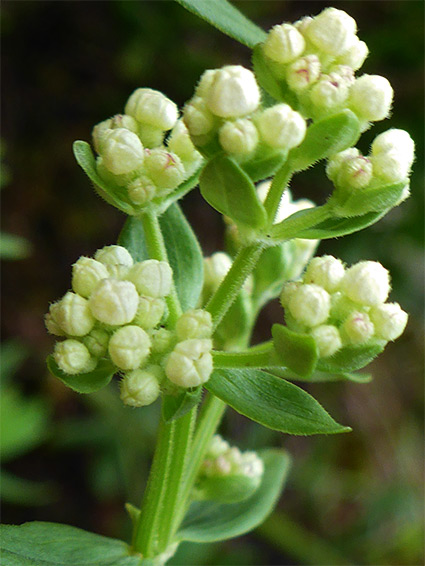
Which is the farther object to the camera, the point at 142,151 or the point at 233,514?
the point at 233,514

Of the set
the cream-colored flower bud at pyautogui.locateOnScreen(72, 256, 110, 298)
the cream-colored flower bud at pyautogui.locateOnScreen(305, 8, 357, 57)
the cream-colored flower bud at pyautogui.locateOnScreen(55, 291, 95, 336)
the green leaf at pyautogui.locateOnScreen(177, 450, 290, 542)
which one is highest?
the cream-colored flower bud at pyautogui.locateOnScreen(305, 8, 357, 57)

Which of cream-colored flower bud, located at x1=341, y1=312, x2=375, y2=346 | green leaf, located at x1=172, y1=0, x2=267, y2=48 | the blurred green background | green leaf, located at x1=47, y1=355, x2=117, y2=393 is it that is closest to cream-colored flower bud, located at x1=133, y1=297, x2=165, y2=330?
green leaf, located at x1=47, y1=355, x2=117, y2=393

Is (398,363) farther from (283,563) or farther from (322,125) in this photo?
(322,125)

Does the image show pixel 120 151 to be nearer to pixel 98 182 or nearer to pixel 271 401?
pixel 98 182

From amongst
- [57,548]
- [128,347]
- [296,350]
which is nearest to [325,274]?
[296,350]

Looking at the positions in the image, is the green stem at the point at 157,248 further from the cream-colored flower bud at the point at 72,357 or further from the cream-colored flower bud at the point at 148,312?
the cream-colored flower bud at the point at 72,357

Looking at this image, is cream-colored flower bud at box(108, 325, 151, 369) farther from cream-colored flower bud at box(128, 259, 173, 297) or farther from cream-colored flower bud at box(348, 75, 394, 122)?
cream-colored flower bud at box(348, 75, 394, 122)

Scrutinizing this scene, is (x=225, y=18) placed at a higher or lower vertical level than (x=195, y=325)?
higher
